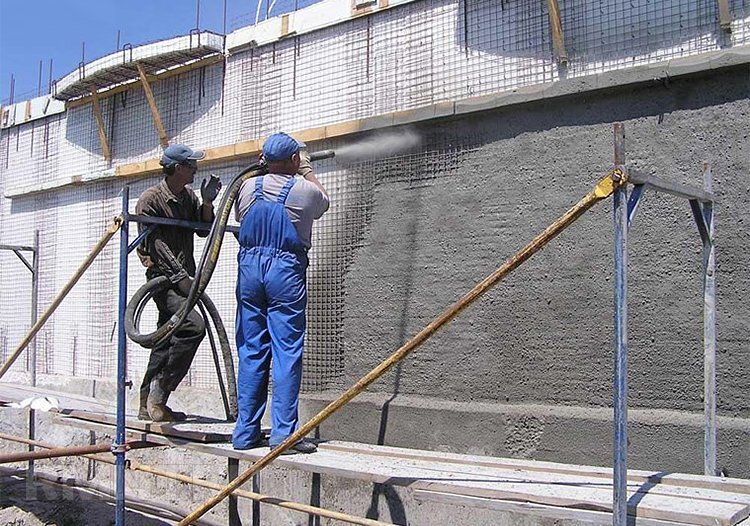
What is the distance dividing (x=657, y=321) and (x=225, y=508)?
2725 millimetres

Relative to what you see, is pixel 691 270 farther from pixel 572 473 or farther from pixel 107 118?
pixel 107 118

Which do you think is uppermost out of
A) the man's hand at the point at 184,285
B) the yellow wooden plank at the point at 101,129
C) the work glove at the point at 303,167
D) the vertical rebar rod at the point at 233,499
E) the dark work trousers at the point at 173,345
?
the yellow wooden plank at the point at 101,129

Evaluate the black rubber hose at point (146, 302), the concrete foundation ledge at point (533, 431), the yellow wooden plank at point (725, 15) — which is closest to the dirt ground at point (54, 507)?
the black rubber hose at point (146, 302)

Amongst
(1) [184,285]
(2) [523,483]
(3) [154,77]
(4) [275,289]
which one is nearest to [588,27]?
(4) [275,289]

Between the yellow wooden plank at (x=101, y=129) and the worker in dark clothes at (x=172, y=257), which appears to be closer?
the worker in dark clothes at (x=172, y=257)

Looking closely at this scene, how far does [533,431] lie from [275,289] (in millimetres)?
1744

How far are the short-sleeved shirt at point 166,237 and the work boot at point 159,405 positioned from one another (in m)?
0.70

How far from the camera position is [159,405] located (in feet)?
16.6

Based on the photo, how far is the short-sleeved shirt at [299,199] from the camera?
422 cm

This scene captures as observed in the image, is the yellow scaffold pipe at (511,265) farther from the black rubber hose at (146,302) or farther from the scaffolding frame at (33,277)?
the scaffolding frame at (33,277)

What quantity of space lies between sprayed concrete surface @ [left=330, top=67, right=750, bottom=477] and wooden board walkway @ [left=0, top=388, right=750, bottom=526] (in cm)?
60

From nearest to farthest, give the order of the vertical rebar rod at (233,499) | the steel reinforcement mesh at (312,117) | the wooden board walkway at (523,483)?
the wooden board walkway at (523,483), the vertical rebar rod at (233,499), the steel reinforcement mesh at (312,117)

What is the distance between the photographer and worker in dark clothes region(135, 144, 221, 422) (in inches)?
194

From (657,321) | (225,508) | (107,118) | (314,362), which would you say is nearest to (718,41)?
(657,321)
